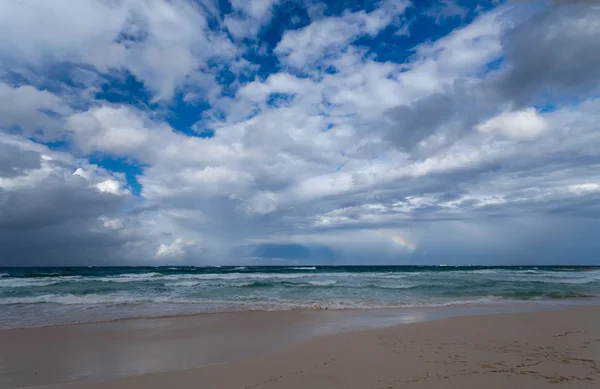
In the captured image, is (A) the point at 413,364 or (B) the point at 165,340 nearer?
(A) the point at 413,364

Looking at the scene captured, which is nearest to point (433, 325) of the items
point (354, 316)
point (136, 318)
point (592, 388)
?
point (354, 316)

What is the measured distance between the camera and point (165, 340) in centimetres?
888

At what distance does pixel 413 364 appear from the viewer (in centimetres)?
619

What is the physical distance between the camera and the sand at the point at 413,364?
5.38 m

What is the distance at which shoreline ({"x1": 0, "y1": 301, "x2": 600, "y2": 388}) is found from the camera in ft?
21.8

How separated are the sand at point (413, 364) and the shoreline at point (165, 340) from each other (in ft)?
1.93

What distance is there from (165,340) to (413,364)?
251 inches

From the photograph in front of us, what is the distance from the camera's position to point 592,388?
16.4 feet

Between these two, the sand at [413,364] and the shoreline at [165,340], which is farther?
the shoreline at [165,340]

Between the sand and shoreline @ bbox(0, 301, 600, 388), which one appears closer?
the sand

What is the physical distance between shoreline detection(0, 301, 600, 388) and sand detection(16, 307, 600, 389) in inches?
23.2

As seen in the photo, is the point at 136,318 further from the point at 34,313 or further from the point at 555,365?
the point at 555,365

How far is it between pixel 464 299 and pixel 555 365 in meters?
12.0

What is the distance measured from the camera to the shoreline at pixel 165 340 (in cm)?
664
